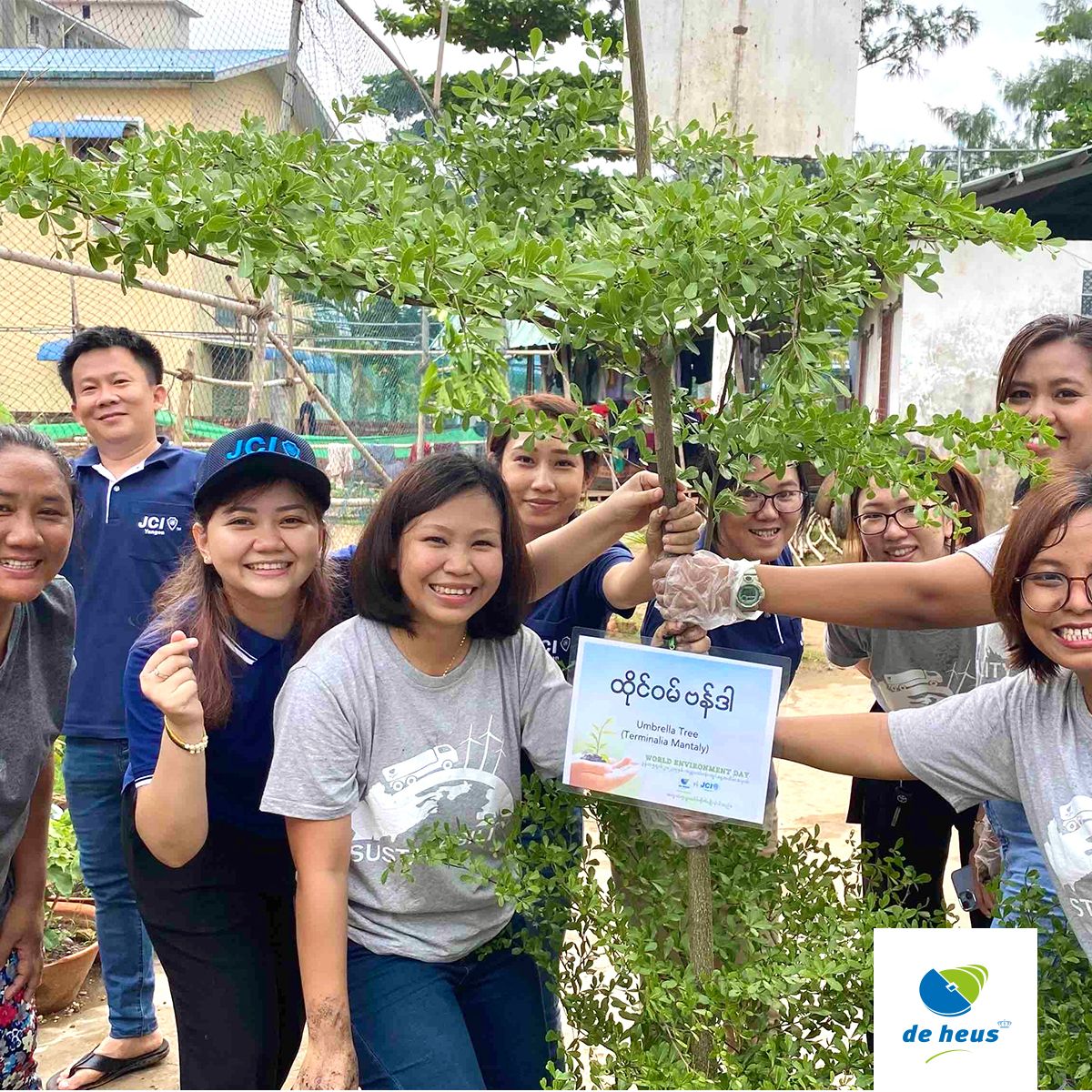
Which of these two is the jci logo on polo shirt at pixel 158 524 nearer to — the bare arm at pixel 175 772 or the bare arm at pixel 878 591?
the bare arm at pixel 175 772

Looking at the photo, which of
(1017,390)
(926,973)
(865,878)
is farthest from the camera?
(1017,390)

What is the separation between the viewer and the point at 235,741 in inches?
77.5

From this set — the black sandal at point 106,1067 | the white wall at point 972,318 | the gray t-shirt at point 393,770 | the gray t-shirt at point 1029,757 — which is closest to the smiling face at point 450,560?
the gray t-shirt at point 393,770

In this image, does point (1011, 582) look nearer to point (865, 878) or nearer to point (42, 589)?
point (865, 878)

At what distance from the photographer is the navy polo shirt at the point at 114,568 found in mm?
2877

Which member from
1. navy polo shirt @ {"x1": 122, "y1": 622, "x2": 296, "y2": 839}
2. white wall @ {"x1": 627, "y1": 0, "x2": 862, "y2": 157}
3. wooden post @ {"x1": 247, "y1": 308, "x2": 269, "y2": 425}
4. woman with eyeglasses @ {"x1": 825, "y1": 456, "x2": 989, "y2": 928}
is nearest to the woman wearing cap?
navy polo shirt @ {"x1": 122, "y1": 622, "x2": 296, "y2": 839}

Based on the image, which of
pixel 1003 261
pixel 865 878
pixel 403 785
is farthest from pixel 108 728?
pixel 1003 261

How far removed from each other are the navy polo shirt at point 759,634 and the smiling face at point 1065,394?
2.20 ft

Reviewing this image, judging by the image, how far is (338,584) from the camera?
212 centimetres

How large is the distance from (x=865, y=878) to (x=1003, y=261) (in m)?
9.09

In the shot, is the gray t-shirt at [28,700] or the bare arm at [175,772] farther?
the gray t-shirt at [28,700]

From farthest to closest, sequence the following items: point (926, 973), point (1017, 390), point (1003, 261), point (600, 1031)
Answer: point (1003, 261) → point (1017, 390) → point (600, 1031) → point (926, 973)

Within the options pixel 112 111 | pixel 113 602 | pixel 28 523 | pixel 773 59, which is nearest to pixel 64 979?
pixel 113 602

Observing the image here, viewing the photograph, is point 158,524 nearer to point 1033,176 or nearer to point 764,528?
point 764,528
